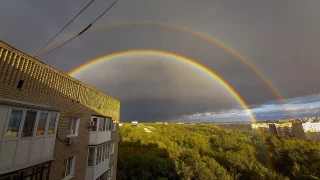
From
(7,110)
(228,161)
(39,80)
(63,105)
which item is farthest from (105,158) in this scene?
(228,161)

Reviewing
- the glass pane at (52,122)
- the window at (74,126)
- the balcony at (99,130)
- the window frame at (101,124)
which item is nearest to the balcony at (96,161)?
the balcony at (99,130)

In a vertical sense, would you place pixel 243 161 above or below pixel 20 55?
below

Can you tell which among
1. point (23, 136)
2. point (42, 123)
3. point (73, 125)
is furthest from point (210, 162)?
point (23, 136)

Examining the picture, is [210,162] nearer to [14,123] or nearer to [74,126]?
[74,126]

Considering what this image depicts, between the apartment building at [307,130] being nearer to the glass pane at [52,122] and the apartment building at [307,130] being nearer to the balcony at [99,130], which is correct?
the balcony at [99,130]

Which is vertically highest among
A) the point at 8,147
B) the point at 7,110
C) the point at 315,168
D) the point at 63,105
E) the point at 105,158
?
the point at 63,105

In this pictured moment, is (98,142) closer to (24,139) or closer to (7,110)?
(24,139)

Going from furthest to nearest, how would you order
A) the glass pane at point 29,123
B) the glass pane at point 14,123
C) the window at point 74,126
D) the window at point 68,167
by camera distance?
the window at point 74,126
the window at point 68,167
the glass pane at point 29,123
the glass pane at point 14,123
